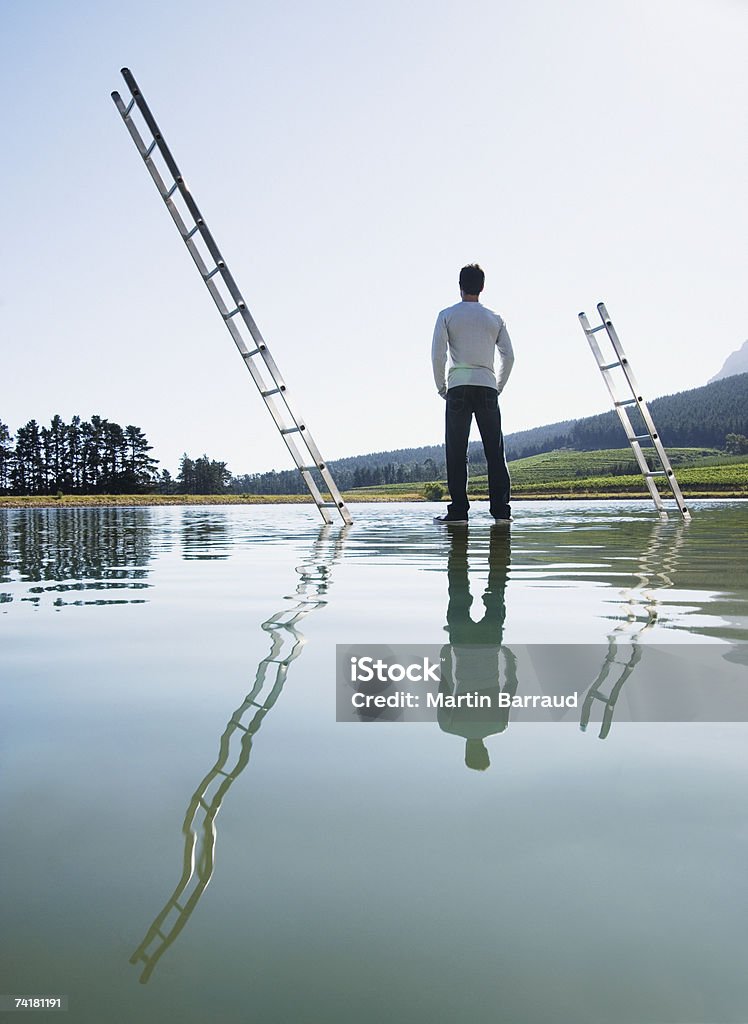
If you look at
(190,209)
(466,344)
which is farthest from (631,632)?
(190,209)

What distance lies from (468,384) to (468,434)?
52 cm

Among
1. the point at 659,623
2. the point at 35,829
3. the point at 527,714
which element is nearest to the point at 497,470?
the point at 659,623

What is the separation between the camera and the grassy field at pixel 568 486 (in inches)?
1371

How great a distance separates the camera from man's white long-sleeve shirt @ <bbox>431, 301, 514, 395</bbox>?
27.7ft

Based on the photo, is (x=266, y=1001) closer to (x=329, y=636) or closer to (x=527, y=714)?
(x=527, y=714)

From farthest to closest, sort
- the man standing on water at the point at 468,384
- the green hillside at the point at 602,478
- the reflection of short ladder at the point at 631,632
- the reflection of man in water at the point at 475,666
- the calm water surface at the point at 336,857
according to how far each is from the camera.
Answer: the green hillside at the point at 602,478 → the man standing on water at the point at 468,384 → the reflection of short ladder at the point at 631,632 → the reflection of man in water at the point at 475,666 → the calm water surface at the point at 336,857

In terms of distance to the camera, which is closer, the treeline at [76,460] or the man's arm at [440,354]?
the man's arm at [440,354]

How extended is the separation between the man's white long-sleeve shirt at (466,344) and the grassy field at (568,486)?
1877cm

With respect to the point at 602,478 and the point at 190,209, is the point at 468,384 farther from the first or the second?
the point at 602,478

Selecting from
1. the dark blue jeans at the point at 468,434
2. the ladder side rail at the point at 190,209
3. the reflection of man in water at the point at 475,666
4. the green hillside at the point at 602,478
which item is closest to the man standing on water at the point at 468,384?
the dark blue jeans at the point at 468,434

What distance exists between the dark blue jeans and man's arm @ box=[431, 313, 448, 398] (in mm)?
133

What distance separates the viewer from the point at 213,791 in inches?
46.5

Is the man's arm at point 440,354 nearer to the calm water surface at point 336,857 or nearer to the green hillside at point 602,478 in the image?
the green hillside at point 602,478

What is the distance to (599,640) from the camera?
221 cm
